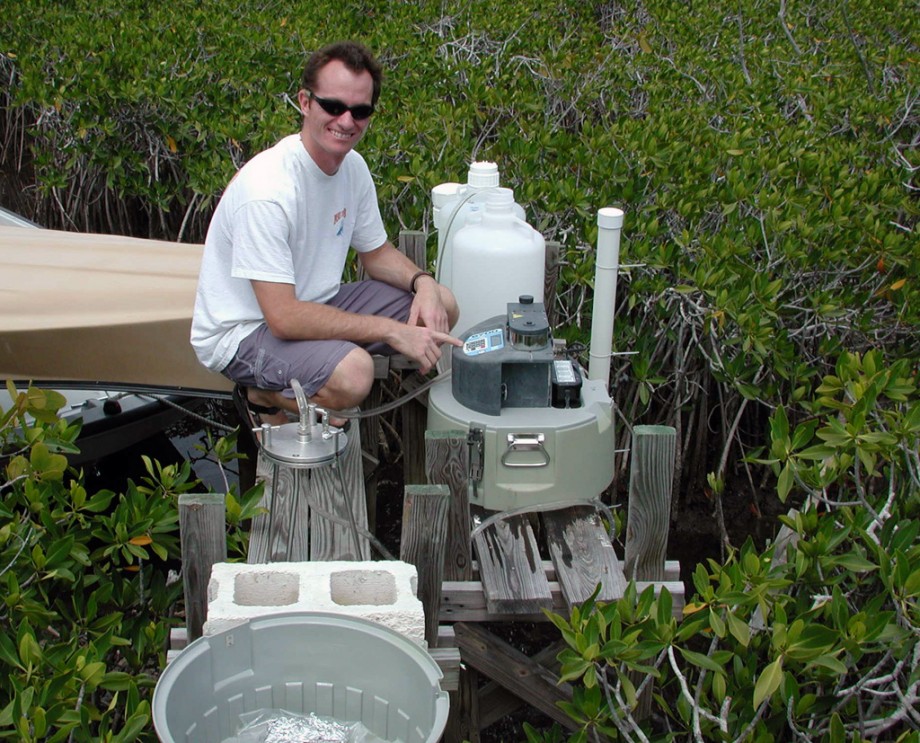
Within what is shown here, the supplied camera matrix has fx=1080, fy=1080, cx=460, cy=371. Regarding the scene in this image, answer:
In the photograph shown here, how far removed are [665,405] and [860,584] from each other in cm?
261

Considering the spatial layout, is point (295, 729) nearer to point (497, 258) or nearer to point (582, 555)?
point (582, 555)

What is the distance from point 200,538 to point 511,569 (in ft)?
3.07

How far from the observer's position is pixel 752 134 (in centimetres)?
531

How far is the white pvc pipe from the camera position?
140 inches

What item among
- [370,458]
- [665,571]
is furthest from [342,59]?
[665,571]

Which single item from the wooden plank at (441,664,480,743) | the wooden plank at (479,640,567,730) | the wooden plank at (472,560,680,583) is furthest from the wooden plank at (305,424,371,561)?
the wooden plank at (479,640,567,730)

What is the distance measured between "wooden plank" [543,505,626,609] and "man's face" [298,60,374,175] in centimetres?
139

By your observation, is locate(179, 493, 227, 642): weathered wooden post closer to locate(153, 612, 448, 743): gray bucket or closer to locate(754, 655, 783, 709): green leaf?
locate(153, 612, 448, 743): gray bucket

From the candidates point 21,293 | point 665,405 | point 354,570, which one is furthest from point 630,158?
point 354,570

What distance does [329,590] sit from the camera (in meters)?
2.49

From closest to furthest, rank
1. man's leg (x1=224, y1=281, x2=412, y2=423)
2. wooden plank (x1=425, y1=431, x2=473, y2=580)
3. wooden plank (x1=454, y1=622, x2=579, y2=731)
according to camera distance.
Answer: wooden plank (x1=425, y1=431, x2=473, y2=580) < wooden plank (x1=454, y1=622, x2=579, y2=731) < man's leg (x1=224, y1=281, x2=412, y2=423)

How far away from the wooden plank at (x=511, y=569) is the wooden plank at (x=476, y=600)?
0.05m

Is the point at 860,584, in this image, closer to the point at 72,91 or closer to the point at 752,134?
the point at 752,134

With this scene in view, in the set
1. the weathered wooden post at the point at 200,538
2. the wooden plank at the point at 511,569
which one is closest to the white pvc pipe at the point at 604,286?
the wooden plank at the point at 511,569
